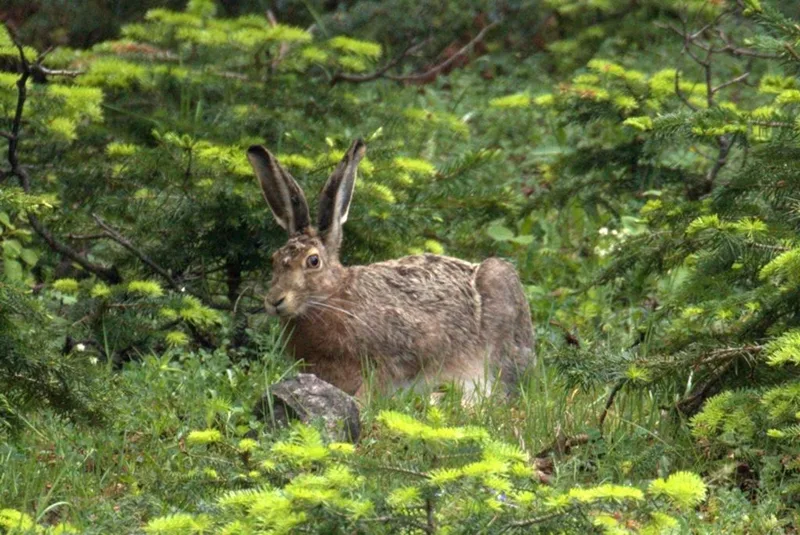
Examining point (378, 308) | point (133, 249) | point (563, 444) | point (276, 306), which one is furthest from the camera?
point (133, 249)

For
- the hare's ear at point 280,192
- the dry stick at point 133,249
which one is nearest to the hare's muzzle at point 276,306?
the hare's ear at point 280,192

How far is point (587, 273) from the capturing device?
8867mm

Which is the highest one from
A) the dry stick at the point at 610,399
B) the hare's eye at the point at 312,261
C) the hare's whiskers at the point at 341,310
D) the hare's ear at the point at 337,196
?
the hare's ear at the point at 337,196

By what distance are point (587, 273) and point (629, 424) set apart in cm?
302

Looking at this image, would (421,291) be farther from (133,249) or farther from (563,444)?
(563,444)

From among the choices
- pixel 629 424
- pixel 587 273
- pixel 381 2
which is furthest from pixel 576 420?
pixel 381 2

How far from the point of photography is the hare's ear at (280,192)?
713cm

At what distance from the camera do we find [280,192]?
7.20 m

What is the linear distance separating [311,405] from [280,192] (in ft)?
5.81

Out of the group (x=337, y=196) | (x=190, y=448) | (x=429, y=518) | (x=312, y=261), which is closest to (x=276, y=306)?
(x=312, y=261)

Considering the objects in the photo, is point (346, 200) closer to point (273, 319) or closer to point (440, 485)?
point (273, 319)

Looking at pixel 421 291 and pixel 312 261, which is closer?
pixel 312 261

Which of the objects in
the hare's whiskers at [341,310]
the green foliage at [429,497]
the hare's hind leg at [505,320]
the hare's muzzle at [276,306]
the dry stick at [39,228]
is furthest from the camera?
the hare's hind leg at [505,320]

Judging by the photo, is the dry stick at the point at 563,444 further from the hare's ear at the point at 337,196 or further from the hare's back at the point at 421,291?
the hare's ear at the point at 337,196
